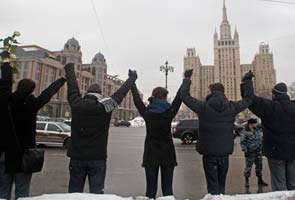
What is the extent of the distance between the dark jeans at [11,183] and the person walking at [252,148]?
18.4 feet

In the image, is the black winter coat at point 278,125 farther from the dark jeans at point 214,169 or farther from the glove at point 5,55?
the glove at point 5,55

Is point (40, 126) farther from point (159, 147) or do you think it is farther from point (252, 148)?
point (159, 147)

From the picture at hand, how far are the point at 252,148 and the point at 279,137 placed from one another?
347 centimetres

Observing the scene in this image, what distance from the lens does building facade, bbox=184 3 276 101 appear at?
3650cm

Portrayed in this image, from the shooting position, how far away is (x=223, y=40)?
63219 millimetres

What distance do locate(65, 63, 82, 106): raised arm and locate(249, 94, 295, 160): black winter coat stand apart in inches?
98.7

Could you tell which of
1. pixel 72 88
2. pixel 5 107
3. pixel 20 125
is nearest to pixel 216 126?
pixel 72 88

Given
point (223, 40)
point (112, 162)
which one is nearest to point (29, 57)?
point (223, 40)

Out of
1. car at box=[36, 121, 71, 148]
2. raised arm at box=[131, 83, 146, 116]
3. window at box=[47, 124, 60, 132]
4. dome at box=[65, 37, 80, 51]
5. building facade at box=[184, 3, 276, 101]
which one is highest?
dome at box=[65, 37, 80, 51]

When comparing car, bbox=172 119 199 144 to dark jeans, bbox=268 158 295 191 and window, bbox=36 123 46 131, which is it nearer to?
window, bbox=36 123 46 131

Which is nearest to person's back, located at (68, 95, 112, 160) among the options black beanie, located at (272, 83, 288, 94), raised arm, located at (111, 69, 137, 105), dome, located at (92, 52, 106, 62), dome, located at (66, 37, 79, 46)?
raised arm, located at (111, 69, 137, 105)

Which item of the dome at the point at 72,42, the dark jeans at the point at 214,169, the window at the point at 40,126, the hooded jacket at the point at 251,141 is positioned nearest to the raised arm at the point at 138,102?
the dark jeans at the point at 214,169

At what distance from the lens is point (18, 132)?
9.97 feet

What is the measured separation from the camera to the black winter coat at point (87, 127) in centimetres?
319
